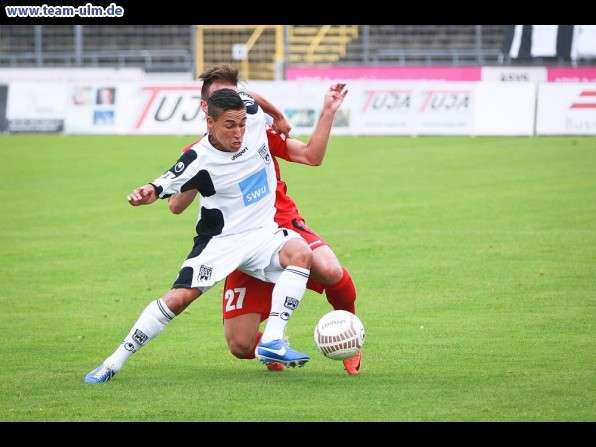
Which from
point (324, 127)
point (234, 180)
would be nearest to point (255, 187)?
point (234, 180)

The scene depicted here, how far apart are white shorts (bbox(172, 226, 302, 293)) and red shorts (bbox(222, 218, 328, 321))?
0.85 ft

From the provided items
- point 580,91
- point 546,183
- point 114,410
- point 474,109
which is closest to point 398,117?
point 474,109

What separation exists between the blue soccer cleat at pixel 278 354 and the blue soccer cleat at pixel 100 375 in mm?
1004

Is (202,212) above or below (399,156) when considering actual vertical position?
above

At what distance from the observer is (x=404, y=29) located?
40750 millimetres

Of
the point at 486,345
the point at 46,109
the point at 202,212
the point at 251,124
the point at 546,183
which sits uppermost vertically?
the point at 251,124

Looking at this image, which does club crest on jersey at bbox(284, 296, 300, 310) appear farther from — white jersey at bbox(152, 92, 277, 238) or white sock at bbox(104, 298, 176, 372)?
white sock at bbox(104, 298, 176, 372)

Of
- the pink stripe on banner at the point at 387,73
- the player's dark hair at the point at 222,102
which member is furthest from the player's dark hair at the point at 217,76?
the pink stripe on banner at the point at 387,73

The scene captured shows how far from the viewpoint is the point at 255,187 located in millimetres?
7363

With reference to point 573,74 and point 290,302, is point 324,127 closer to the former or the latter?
point 290,302

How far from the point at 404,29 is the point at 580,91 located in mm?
12688

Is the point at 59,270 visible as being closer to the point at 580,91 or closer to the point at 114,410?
the point at 114,410

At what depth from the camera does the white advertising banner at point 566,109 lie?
29156mm

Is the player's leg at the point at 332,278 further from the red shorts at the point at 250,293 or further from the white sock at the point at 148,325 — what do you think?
the white sock at the point at 148,325
